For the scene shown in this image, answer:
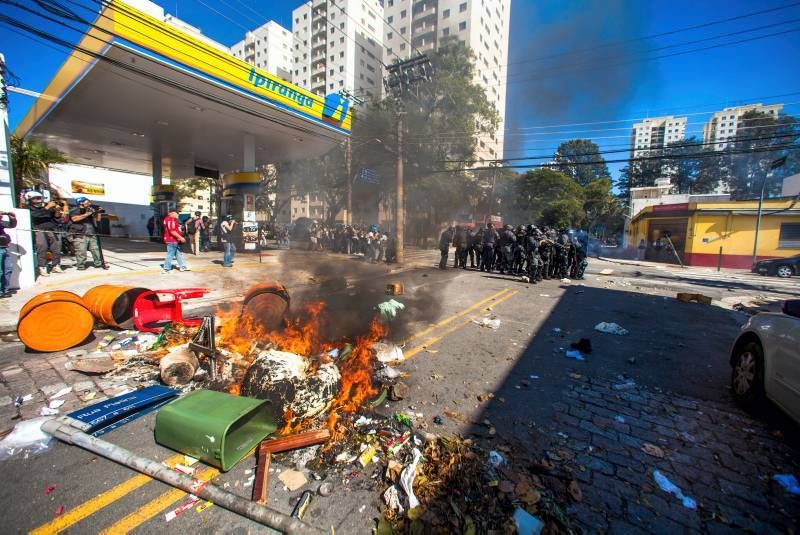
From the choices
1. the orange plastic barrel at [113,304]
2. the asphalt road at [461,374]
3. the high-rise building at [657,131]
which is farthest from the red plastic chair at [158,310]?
the high-rise building at [657,131]

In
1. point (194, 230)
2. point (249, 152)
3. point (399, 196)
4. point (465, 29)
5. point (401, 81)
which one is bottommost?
point (194, 230)

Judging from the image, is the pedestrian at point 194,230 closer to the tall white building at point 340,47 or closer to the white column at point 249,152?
the white column at point 249,152

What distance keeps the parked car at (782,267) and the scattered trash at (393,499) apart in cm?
2340

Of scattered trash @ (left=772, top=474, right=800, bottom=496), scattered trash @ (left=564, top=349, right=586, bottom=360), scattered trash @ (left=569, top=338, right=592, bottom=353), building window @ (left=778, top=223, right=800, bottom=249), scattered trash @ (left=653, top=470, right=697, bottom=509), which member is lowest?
scattered trash @ (left=653, top=470, right=697, bottom=509)

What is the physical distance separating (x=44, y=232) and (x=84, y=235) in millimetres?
794

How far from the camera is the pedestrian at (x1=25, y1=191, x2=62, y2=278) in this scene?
862cm

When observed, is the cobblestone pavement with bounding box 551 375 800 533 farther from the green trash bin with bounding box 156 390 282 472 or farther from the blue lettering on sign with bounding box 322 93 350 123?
the blue lettering on sign with bounding box 322 93 350 123

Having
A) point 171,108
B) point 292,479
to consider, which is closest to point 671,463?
point 292,479

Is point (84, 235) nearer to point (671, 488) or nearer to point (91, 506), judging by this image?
point (91, 506)

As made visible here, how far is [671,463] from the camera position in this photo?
253 centimetres

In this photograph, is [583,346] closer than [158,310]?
Yes

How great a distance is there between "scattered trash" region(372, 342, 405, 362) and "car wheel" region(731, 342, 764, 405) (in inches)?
143

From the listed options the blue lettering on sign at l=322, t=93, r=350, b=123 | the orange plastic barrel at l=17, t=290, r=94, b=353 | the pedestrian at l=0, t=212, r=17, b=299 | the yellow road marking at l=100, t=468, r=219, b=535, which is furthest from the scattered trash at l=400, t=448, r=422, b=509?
the blue lettering on sign at l=322, t=93, r=350, b=123

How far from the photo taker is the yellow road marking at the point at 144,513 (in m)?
1.87
